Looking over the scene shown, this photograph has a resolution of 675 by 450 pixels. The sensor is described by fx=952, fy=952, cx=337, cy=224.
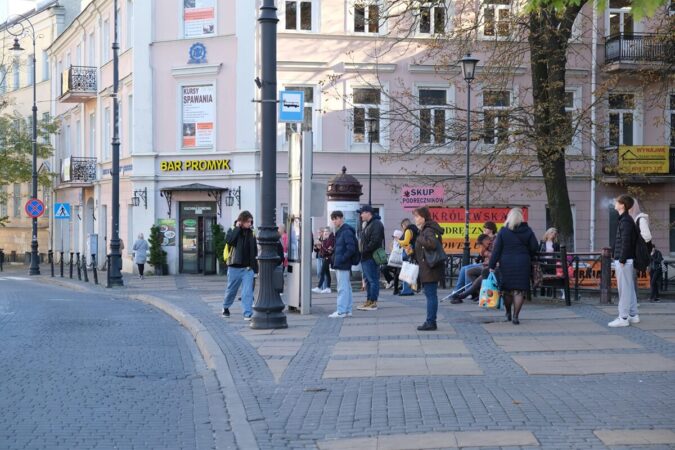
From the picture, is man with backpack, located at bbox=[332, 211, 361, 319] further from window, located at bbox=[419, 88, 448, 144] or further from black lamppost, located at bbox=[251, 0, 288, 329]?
window, located at bbox=[419, 88, 448, 144]

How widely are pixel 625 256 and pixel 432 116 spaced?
627 inches

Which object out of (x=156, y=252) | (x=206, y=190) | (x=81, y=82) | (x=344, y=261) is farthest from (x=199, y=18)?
(x=344, y=261)

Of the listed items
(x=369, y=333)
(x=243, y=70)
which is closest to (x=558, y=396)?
(x=369, y=333)

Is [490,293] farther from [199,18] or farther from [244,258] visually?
[199,18]

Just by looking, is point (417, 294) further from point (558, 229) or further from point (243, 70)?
point (243, 70)

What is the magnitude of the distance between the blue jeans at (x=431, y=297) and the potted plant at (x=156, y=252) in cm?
2135

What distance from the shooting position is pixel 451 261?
2383cm

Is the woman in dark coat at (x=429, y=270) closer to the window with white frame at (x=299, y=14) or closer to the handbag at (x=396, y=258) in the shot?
the handbag at (x=396, y=258)

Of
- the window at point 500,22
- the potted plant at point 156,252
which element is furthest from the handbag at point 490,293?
the potted plant at point 156,252

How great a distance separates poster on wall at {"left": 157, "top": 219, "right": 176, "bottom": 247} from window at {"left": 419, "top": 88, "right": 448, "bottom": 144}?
386 inches

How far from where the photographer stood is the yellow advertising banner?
30641 millimetres

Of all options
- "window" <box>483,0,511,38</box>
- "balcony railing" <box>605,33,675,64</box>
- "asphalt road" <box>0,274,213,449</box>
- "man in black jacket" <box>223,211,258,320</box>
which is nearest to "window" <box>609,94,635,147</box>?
"balcony railing" <box>605,33,675,64</box>

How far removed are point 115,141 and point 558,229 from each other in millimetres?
12996

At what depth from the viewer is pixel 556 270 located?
17.1 m
